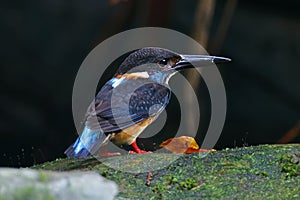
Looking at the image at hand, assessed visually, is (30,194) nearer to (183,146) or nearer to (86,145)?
(86,145)

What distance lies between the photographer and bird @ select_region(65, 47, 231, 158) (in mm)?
5312

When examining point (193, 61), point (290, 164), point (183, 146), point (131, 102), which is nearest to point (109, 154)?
point (131, 102)

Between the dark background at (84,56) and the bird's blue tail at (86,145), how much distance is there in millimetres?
5277

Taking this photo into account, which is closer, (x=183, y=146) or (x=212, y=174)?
(x=212, y=174)

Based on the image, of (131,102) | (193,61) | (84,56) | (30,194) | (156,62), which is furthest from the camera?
(84,56)

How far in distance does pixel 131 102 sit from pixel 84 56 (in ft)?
17.0

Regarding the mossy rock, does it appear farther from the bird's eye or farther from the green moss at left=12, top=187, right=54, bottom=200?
the green moss at left=12, top=187, right=54, bottom=200

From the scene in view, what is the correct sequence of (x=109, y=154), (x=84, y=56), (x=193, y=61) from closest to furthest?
(x=109, y=154), (x=193, y=61), (x=84, y=56)

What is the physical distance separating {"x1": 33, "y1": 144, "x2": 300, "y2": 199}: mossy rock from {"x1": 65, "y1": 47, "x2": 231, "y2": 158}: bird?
0.61 feet

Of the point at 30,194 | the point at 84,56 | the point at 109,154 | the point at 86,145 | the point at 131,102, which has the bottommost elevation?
the point at 84,56

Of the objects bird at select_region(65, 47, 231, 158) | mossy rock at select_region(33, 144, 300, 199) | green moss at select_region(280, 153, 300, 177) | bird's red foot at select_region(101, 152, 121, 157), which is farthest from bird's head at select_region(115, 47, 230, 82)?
green moss at select_region(280, 153, 300, 177)

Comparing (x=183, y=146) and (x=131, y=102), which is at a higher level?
(x=131, y=102)

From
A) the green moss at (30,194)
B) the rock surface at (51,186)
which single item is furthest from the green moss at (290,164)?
the green moss at (30,194)

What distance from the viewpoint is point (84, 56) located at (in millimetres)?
10648
